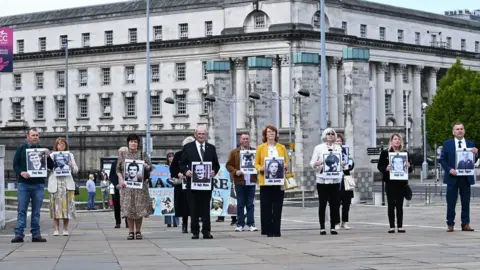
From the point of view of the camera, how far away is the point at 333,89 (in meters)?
106

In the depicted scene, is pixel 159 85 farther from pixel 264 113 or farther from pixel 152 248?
pixel 152 248

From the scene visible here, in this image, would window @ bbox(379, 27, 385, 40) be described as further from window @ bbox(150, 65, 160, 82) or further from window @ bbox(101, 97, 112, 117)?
window @ bbox(101, 97, 112, 117)

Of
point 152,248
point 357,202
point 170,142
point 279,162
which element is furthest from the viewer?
point 170,142

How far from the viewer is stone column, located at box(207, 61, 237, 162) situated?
6372 cm

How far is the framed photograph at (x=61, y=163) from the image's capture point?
27.5m

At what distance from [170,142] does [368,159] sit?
55.4 metres

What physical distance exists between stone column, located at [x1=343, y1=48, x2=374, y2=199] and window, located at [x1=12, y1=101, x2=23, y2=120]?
73.3 m

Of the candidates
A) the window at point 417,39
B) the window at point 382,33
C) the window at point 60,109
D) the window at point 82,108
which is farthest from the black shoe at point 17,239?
the window at point 417,39

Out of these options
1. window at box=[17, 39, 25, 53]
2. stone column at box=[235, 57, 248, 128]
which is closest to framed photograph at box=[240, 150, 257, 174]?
stone column at box=[235, 57, 248, 128]

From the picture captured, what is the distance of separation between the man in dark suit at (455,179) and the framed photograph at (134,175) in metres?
6.06

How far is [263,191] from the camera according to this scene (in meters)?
26.1

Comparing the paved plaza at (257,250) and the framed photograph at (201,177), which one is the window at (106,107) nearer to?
the paved plaza at (257,250)

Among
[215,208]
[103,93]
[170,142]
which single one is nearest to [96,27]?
[103,93]

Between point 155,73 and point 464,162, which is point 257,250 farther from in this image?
point 155,73
